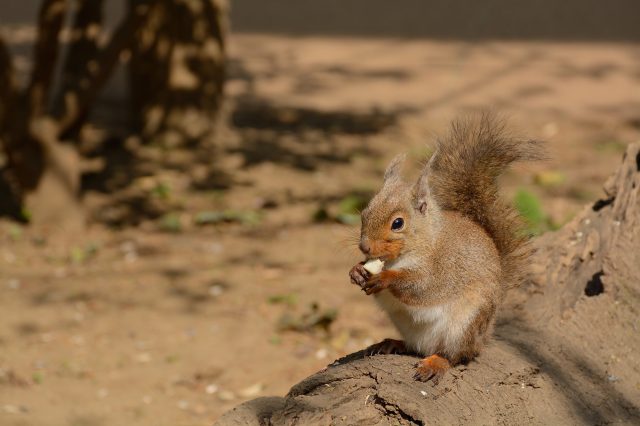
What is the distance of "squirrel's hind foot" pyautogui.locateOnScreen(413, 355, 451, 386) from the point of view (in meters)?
2.75

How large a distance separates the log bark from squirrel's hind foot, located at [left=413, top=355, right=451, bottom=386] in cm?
3

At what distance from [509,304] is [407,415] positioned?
3.32ft

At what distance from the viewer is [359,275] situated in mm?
2836

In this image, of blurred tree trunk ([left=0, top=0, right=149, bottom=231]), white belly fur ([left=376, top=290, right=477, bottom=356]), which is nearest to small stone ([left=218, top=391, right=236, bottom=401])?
white belly fur ([left=376, top=290, right=477, bottom=356])

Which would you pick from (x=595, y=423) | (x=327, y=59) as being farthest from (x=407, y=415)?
(x=327, y=59)

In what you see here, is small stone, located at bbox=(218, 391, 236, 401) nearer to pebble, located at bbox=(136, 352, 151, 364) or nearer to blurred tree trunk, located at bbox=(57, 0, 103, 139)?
pebble, located at bbox=(136, 352, 151, 364)

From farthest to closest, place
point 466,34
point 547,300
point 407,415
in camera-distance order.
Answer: point 466,34, point 547,300, point 407,415

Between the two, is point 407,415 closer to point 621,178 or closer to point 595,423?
point 595,423

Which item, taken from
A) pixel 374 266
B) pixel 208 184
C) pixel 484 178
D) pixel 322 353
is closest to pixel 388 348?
pixel 374 266

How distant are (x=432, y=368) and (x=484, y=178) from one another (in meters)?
0.69

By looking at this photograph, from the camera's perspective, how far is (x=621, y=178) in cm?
368

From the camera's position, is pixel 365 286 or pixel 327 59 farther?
pixel 327 59

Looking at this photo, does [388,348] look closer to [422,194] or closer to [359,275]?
[359,275]

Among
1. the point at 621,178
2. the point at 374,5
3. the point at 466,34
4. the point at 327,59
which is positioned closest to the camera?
the point at 621,178
